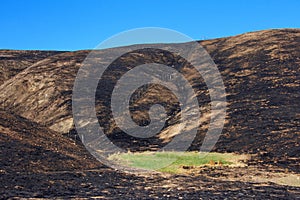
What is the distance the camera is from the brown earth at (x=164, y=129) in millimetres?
15750

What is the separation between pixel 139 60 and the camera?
5122 cm

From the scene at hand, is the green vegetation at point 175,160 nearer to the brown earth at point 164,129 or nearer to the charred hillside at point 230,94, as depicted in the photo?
the brown earth at point 164,129

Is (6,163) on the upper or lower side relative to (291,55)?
lower

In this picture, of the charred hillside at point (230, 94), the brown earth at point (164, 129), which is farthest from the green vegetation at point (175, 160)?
the charred hillside at point (230, 94)

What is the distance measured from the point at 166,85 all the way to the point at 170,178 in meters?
24.5

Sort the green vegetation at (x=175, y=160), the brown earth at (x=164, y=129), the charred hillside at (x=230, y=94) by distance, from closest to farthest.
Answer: the brown earth at (x=164, y=129) → the green vegetation at (x=175, y=160) → the charred hillside at (x=230, y=94)

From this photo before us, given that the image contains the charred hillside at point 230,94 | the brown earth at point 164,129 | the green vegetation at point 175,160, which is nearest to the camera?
the brown earth at point 164,129

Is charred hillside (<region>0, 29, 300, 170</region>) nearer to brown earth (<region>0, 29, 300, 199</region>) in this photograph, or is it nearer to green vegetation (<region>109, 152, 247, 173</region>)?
brown earth (<region>0, 29, 300, 199</region>)

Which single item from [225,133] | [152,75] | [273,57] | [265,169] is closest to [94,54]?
[152,75]

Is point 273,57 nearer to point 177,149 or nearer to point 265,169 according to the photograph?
point 177,149

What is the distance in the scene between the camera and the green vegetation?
22.2 meters

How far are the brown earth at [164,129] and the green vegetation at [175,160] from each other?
1.29 m

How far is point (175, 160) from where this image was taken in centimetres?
2380

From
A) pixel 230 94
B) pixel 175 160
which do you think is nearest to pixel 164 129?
pixel 230 94
